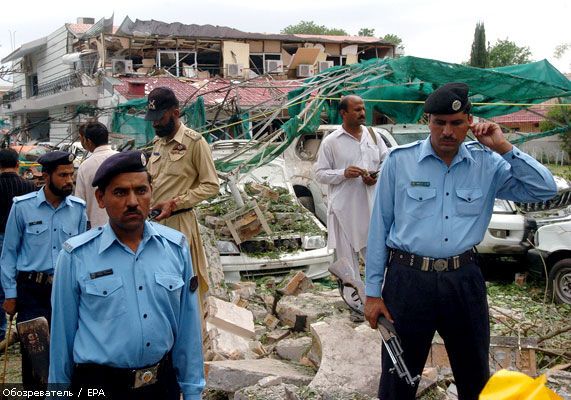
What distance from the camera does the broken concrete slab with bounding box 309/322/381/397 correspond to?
432 cm

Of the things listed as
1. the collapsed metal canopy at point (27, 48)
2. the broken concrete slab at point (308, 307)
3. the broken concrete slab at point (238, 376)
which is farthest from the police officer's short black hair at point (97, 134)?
the collapsed metal canopy at point (27, 48)

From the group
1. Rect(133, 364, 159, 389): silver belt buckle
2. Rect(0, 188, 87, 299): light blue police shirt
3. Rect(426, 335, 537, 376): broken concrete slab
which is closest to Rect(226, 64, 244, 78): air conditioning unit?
Rect(0, 188, 87, 299): light blue police shirt

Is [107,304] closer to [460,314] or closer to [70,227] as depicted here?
[460,314]

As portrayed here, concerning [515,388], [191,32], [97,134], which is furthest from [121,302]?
[191,32]

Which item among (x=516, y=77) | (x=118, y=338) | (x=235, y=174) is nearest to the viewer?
(x=118, y=338)

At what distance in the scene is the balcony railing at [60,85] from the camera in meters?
31.1

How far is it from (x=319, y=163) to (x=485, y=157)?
2.88 metres

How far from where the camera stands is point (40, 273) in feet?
15.2

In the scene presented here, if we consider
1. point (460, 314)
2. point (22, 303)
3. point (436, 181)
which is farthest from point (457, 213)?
point (22, 303)

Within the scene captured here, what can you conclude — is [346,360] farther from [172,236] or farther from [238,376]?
[172,236]

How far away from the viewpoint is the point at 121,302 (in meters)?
2.62

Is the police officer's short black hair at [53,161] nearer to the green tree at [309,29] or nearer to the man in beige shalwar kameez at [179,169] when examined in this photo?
the man in beige shalwar kameez at [179,169]

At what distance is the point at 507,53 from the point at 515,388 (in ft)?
208

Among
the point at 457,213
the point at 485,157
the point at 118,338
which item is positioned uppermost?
the point at 485,157
